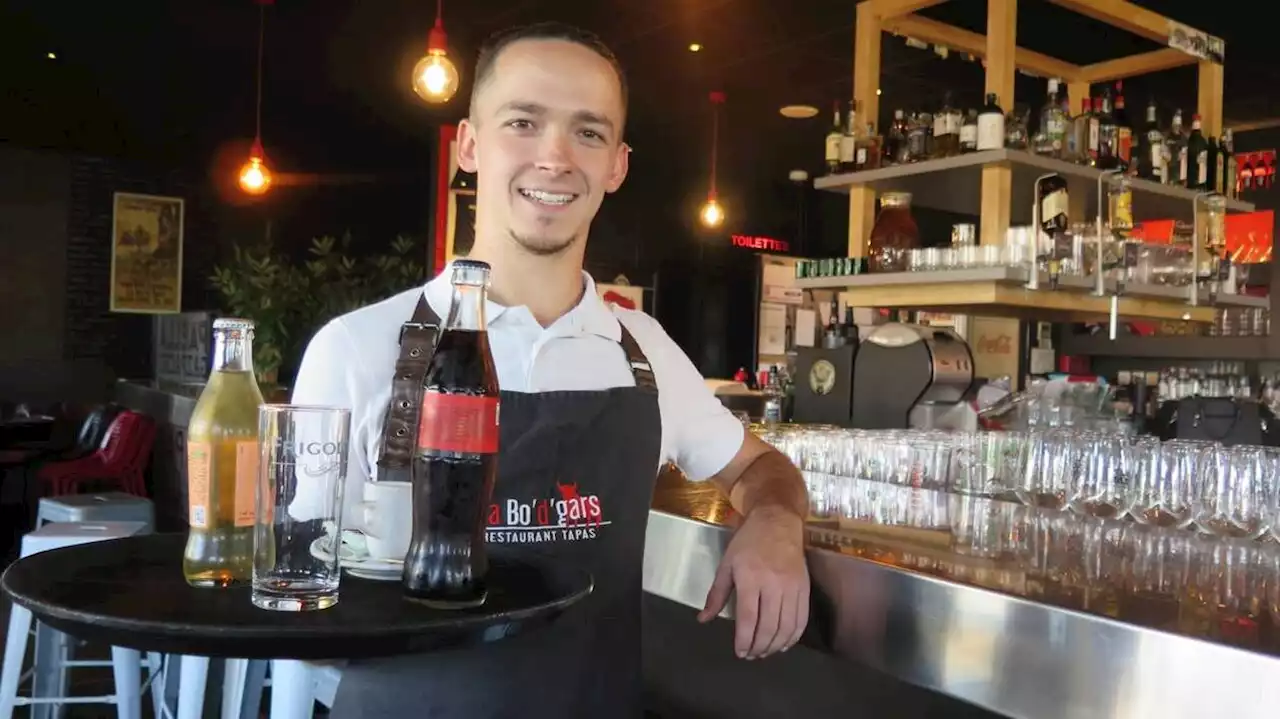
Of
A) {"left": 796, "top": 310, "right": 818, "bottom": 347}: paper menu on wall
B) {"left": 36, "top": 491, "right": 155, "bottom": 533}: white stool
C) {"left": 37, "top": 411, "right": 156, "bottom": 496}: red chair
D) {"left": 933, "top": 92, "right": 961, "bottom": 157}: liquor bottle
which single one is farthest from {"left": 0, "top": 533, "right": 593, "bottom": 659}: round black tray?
{"left": 796, "top": 310, "right": 818, "bottom": 347}: paper menu on wall

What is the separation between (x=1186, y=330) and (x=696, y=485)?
17.4ft

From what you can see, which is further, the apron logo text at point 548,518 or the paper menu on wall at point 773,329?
the paper menu on wall at point 773,329

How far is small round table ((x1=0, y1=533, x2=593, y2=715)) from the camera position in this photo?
79 cm

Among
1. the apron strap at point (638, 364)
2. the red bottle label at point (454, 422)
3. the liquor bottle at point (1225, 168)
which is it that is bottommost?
the red bottle label at point (454, 422)

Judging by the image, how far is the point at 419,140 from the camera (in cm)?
826

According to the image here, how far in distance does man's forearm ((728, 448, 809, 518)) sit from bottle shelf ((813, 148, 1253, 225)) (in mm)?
1778

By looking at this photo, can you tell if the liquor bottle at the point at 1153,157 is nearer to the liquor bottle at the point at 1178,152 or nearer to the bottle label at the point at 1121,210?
the liquor bottle at the point at 1178,152

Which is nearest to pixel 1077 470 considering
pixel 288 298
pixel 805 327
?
pixel 288 298

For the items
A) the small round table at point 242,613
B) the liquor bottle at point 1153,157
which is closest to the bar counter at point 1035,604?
the small round table at point 242,613

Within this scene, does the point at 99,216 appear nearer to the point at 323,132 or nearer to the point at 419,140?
the point at 323,132

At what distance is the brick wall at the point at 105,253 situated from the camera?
26.4ft

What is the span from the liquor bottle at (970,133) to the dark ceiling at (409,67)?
1.23 m

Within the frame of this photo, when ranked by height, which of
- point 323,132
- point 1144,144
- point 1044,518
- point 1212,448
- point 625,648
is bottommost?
point 625,648

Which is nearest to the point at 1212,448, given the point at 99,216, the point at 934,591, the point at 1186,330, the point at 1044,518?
the point at 1044,518
